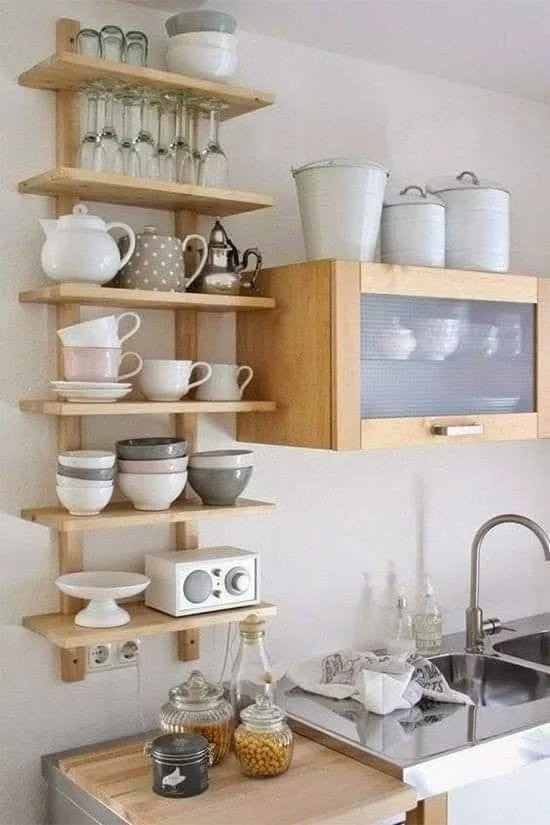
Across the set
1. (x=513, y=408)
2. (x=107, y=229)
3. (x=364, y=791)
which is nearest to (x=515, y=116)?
(x=513, y=408)

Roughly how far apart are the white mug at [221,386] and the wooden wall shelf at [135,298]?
137 millimetres

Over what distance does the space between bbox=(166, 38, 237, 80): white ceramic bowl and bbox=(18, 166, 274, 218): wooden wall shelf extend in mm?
247

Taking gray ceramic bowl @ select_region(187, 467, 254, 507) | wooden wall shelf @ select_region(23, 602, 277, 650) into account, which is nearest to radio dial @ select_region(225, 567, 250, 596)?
wooden wall shelf @ select_region(23, 602, 277, 650)

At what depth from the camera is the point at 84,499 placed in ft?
6.95

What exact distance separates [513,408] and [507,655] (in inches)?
27.3

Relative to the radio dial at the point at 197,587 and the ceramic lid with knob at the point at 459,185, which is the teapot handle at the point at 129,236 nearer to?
the radio dial at the point at 197,587

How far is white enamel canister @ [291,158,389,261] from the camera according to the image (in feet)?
7.62

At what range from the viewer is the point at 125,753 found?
2.20 meters

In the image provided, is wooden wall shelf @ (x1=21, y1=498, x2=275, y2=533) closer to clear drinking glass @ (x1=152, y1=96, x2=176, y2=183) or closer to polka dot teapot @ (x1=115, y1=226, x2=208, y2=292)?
polka dot teapot @ (x1=115, y1=226, x2=208, y2=292)

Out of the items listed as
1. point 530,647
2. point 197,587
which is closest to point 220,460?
point 197,587

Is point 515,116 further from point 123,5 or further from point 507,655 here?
point 507,655

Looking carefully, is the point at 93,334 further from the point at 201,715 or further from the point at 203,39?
the point at 201,715

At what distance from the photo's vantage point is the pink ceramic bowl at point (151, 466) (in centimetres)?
219

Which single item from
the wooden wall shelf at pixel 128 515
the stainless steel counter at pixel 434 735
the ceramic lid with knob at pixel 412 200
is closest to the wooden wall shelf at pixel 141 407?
the wooden wall shelf at pixel 128 515
